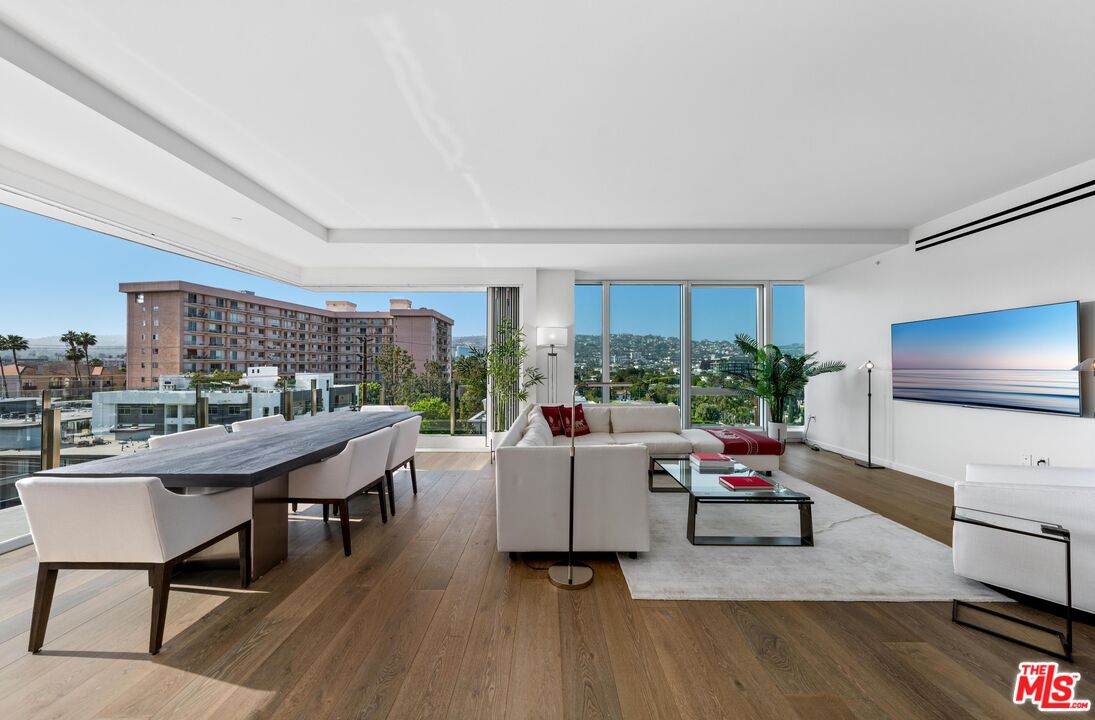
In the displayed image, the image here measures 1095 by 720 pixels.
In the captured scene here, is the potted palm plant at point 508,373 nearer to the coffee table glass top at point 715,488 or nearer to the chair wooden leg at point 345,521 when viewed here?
the coffee table glass top at point 715,488

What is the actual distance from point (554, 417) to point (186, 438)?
3345 millimetres

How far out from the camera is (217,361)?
4871 millimetres

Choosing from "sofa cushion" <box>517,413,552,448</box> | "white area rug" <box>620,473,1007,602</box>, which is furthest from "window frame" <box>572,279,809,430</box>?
"white area rug" <box>620,473,1007,602</box>

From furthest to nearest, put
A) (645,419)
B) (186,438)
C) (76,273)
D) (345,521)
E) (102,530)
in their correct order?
1. (645,419)
2. (76,273)
3. (186,438)
4. (345,521)
5. (102,530)

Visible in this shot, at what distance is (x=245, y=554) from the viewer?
7.95ft

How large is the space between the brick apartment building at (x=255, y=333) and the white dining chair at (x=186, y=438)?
45.7 inches

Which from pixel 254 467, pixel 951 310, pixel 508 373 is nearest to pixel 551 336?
pixel 508 373

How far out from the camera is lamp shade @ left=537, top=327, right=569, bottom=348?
5949 millimetres

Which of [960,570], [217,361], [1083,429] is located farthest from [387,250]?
[1083,429]

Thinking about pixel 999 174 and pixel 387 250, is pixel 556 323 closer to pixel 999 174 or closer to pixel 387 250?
pixel 387 250

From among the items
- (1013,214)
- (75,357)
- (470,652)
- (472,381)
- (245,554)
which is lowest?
(470,652)

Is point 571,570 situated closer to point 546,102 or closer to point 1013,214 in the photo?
point 546,102

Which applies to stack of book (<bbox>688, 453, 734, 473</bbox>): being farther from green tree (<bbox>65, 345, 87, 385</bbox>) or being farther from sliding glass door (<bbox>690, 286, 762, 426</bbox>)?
green tree (<bbox>65, 345, 87, 385</bbox>)

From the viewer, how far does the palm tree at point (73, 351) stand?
334 cm
